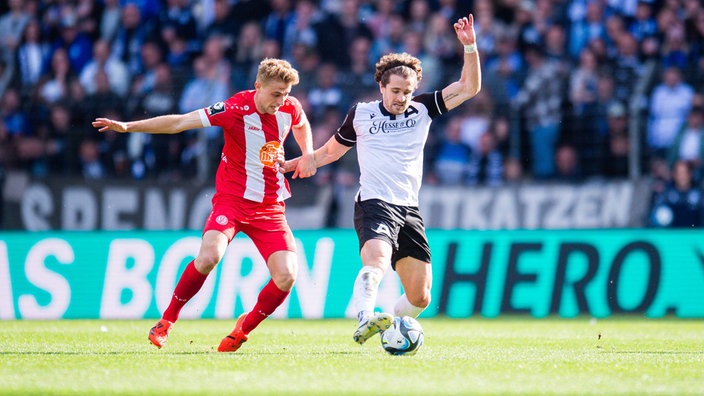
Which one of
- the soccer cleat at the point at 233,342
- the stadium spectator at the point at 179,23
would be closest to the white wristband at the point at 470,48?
the soccer cleat at the point at 233,342

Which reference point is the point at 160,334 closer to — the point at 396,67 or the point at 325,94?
the point at 396,67

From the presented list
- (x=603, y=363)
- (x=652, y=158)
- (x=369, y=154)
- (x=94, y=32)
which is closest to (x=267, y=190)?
(x=369, y=154)

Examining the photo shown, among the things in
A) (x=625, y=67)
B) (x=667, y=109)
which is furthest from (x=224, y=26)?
(x=667, y=109)

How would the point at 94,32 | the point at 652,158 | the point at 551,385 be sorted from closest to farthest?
the point at 551,385 → the point at 652,158 → the point at 94,32

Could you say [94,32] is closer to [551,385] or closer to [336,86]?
[336,86]

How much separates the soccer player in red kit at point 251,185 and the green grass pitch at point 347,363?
0.42m

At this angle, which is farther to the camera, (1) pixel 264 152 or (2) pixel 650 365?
(1) pixel 264 152

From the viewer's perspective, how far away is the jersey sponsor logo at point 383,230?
7941mm

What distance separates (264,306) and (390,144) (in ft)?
5.24

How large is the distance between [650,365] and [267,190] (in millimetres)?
3211

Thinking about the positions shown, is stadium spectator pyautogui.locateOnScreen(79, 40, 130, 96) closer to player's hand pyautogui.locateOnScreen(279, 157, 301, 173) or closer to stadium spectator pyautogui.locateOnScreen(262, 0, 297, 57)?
stadium spectator pyautogui.locateOnScreen(262, 0, 297, 57)

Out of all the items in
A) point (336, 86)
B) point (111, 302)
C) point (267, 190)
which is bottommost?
point (111, 302)

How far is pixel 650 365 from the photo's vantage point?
7465mm

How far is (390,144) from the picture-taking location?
8352mm
